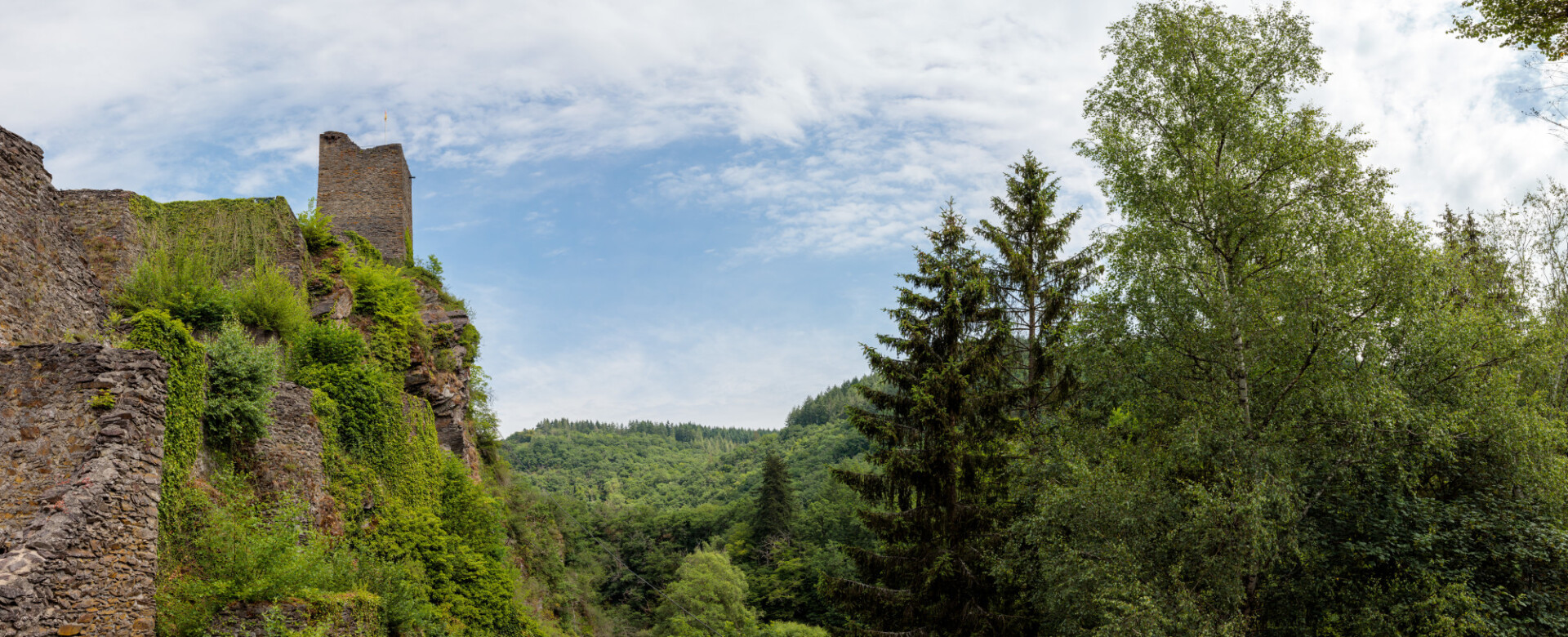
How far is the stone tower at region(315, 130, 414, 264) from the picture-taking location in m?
25.9

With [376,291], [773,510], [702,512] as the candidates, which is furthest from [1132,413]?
[702,512]

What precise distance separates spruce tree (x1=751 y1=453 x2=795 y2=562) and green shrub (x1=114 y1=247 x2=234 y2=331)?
4231 centimetres

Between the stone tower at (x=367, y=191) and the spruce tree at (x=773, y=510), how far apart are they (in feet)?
111

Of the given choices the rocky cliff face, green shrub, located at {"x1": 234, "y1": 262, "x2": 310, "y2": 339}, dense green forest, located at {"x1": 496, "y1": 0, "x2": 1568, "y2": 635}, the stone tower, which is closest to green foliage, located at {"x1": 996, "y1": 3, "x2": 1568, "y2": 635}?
dense green forest, located at {"x1": 496, "y1": 0, "x2": 1568, "y2": 635}

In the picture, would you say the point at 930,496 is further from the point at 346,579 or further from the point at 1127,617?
the point at 346,579

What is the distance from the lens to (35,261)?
37.2 feet

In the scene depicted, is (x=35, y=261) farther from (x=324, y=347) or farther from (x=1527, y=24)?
(x=1527, y=24)

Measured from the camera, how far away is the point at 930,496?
1622 centimetres

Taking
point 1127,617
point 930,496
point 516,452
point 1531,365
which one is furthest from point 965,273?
point 516,452

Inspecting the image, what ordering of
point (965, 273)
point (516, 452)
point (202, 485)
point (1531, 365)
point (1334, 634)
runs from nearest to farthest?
point (202, 485), point (1334, 634), point (1531, 365), point (965, 273), point (516, 452)

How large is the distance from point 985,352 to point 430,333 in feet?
47.5

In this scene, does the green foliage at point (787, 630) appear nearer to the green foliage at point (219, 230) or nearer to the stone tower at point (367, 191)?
the stone tower at point (367, 191)

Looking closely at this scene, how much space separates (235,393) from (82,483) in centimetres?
348

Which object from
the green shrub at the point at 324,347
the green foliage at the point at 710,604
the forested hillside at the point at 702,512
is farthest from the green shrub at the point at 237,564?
the green foliage at the point at 710,604
